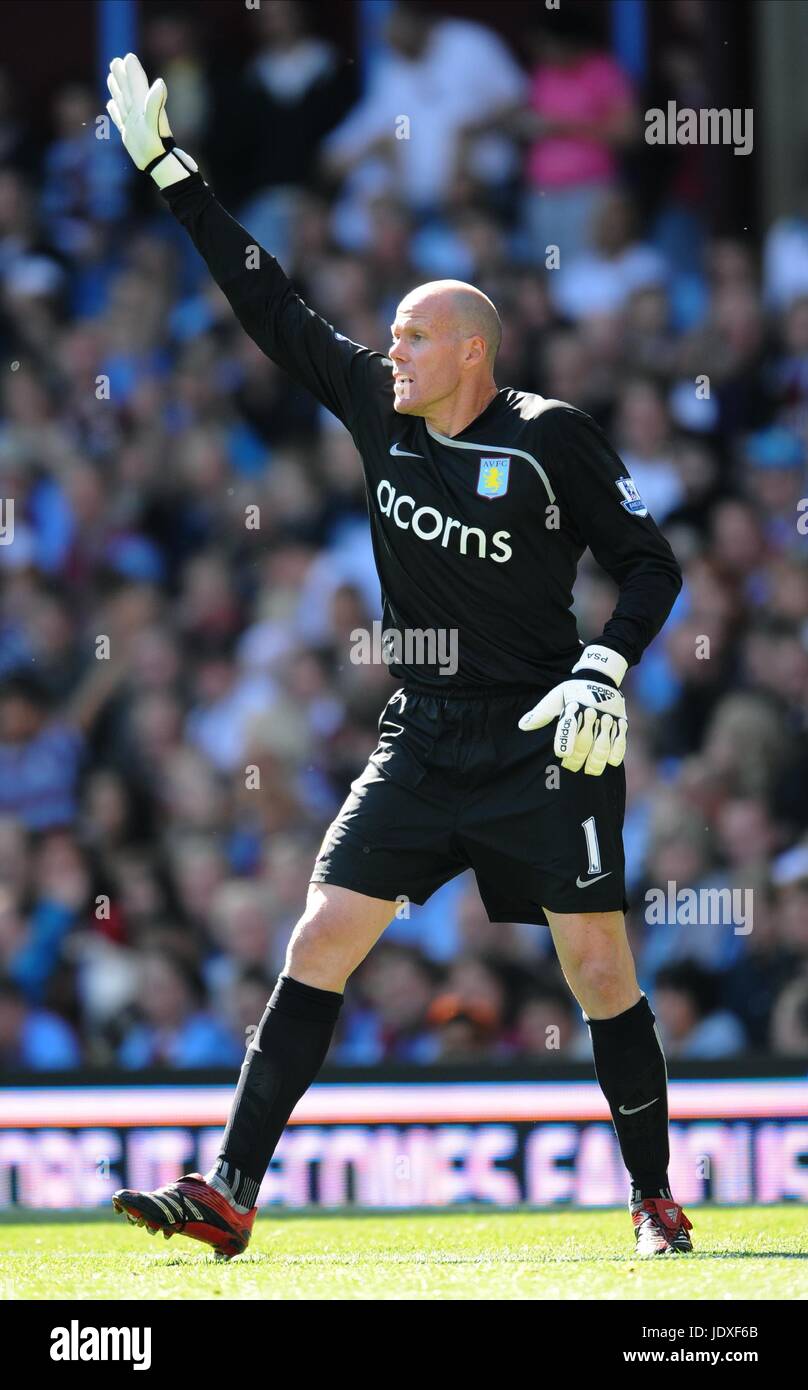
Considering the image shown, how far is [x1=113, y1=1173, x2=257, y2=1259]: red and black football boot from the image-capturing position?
4273mm

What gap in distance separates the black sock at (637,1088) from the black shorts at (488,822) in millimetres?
270

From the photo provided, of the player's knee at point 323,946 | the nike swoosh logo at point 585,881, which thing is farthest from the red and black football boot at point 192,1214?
the nike swoosh logo at point 585,881

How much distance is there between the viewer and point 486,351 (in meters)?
4.73

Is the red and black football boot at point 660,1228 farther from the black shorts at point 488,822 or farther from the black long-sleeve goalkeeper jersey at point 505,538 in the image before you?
the black long-sleeve goalkeeper jersey at point 505,538

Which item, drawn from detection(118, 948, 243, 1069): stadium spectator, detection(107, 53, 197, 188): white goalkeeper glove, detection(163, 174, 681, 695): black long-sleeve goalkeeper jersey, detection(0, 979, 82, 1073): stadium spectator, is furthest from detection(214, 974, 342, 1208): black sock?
detection(0, 979, 82, 1073): stadium spectator

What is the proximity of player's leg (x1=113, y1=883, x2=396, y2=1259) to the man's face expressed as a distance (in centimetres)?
106

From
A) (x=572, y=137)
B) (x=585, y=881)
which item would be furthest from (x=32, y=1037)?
(x=572, y=137)

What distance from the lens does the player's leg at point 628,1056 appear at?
4531 millimetres

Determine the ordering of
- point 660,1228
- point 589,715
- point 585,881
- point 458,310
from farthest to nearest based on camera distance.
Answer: point 458,310
point 660,1228
point 585,881
point 589,715

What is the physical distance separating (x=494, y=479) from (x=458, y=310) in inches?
15.3

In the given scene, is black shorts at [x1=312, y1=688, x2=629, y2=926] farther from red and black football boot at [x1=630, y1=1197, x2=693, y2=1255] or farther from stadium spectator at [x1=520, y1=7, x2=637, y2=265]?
stadium spectator at [x1=520, y1=7, x2=637, y2=265]

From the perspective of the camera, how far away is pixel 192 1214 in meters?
4.36

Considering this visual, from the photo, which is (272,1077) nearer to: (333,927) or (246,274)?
(333,927)
